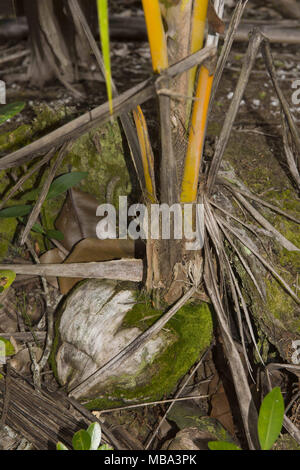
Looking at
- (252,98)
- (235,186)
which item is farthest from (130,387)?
(252,98)

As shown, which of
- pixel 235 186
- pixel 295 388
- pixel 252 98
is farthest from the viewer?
pixel 252 98

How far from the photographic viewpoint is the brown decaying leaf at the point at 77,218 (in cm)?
156

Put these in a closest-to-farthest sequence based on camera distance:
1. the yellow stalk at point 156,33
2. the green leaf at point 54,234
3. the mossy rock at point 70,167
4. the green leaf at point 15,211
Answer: the yellow stalk at point 156,33
the green leaf at point 15,211
the green leaf at point 54,234
the mossy rock at point 70,167

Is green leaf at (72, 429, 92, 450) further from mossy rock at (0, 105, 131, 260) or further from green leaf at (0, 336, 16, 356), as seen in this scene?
mossy rock at (0, 105, 131, 260)

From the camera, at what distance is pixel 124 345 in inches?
48.2

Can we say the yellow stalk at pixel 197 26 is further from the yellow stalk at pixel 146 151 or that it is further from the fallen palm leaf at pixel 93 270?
the fallen palm leaf at pixel 93 270

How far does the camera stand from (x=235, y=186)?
131cm

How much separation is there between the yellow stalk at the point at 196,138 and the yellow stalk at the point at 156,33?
95mm

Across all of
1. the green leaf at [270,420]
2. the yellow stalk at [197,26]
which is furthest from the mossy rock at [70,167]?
the green leaf at [270,420]

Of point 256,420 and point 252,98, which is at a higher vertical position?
point 252,98

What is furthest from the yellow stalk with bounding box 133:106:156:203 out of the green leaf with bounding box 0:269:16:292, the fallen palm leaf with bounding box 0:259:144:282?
the green leaf with bounding box 0:269:16:292

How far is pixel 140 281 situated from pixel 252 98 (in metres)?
1.15

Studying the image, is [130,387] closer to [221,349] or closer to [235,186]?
[221,349]

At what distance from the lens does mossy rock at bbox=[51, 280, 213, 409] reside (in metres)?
1.23
